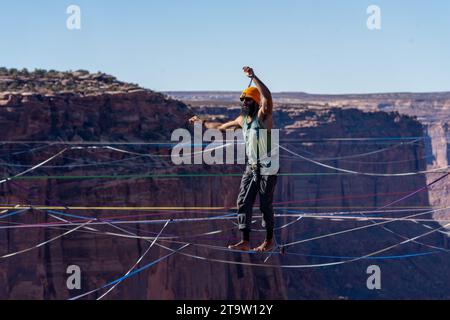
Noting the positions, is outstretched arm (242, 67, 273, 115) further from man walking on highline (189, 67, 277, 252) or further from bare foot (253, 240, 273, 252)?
bare foot (253, 240, 273, 252)

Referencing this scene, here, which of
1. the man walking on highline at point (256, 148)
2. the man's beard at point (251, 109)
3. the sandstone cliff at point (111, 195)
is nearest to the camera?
the man walking on highline at point (256, 148)

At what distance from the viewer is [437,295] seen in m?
77.6

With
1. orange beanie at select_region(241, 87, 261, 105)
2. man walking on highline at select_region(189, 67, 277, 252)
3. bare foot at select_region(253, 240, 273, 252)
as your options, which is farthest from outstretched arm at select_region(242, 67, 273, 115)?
bare foot at select_region(253, 240, 273, 252)


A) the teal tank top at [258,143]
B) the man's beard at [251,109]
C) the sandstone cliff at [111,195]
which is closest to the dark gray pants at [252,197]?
the teal tank top at [258,143]

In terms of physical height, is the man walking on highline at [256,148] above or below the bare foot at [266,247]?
above

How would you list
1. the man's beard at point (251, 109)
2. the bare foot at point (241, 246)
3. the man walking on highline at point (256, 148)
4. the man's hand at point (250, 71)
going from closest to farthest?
1. the man's hand at point (250, 71)
2. the man walking on highline at point (256, 148)
3. the man's beard at point (251, 109)
4. the bare foot at point (241, 246)

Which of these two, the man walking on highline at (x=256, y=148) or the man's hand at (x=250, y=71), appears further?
the man walking on highline at (x=256, y=148)

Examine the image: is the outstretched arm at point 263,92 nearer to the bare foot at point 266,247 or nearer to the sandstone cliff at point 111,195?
the bare foot at point 266,247

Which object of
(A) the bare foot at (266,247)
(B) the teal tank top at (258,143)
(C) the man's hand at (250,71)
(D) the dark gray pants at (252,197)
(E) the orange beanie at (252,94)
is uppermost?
(C) the man's hand at (250,71)

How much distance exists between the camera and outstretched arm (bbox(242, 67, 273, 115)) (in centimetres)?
1565

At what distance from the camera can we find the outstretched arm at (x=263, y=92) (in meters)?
15.6

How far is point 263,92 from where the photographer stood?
1574 centimetres
